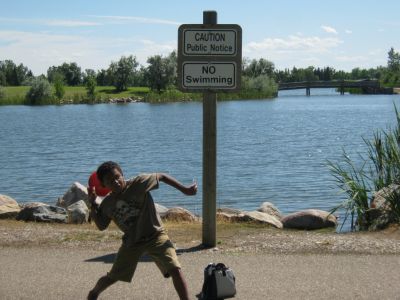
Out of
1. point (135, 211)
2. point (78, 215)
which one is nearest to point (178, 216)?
point (78, 215)

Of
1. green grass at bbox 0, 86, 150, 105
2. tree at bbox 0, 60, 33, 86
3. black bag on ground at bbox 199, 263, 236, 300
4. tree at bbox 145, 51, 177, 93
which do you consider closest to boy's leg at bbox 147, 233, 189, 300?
black bag on ground at bbox 199, 263, 236, 300

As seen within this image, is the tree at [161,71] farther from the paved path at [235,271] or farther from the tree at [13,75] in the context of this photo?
the paved path at [235,271]

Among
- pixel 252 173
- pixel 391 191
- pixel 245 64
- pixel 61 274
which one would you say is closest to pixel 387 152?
pixel 391 191

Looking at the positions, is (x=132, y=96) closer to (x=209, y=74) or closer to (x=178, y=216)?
(x=178, y=216)

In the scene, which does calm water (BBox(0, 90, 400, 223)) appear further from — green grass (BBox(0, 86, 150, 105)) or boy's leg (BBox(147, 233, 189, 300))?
green grass (BBox(0, 86, 150, 105))

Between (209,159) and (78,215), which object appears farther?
(78,215)

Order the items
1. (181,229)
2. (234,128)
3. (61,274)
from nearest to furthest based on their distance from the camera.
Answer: (61,274) < (181,229) < (234,128)

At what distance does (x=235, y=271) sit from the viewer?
7.05 metres

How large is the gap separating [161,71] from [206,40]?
383ft

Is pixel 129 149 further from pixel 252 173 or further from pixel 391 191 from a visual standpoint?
pixel 391 191

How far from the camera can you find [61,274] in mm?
7000

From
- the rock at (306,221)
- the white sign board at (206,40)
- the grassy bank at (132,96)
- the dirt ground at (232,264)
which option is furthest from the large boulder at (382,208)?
the grassy bank at (132,96)

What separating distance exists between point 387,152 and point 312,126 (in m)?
43.3

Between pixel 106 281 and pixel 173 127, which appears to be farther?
pixel 173 127
